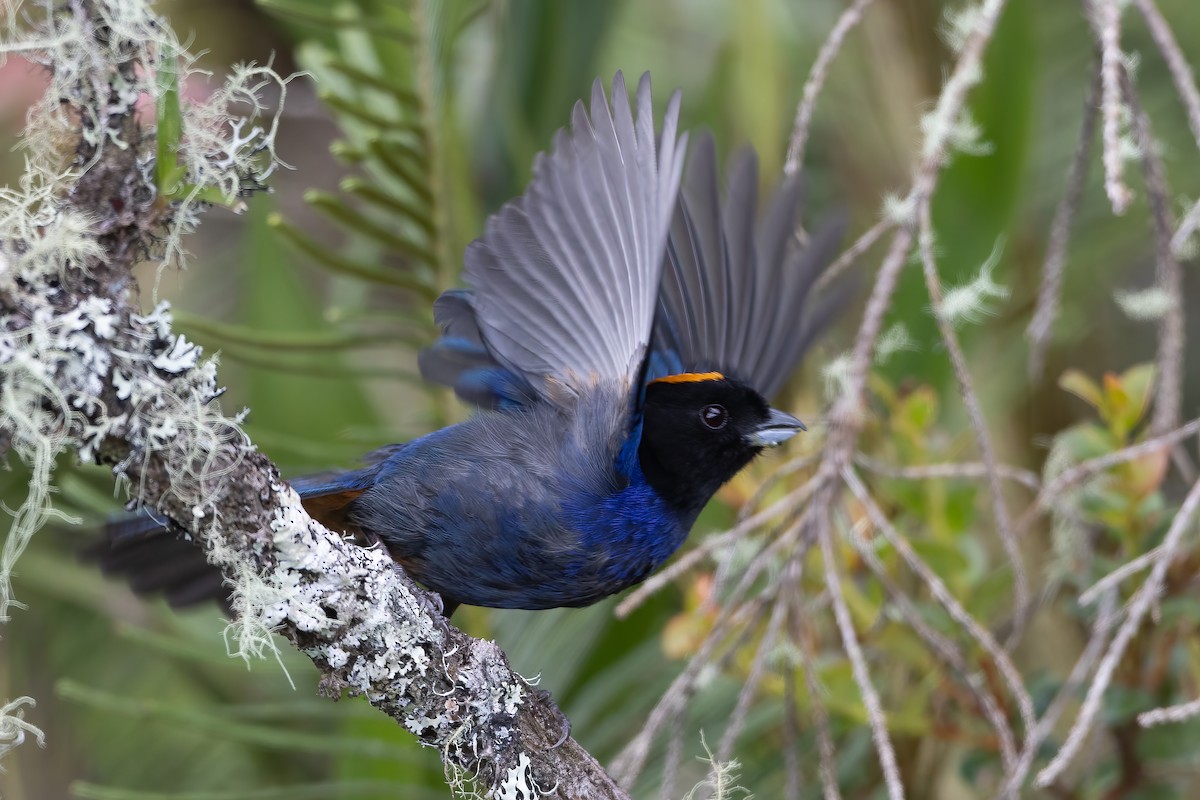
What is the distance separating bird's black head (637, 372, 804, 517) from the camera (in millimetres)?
2168

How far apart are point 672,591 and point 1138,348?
1.81 meters

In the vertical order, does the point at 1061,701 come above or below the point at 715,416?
below

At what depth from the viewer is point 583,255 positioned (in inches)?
76.7

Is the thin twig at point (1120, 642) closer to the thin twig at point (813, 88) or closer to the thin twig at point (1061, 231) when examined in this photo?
the thin twig at point (1061, 231)

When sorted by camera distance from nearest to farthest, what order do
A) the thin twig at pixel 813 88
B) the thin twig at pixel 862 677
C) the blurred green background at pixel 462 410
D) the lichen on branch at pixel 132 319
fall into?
the lichen on branch at pixel 132 319
the thin twig at pixel 862 677
the thin twig at pixel 813 88
the blurred green background at pixel 462 410

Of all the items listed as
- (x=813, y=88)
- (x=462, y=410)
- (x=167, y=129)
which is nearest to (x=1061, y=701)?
(x=813, y=88)

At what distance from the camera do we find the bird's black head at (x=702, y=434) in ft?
7.11

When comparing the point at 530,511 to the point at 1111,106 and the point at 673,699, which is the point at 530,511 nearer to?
the point at 673,699

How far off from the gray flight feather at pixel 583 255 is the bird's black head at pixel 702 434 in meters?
0.20

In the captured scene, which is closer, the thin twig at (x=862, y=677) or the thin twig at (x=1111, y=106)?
the thin twig at (x=1111, y=106)

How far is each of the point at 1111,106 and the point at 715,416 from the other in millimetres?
887

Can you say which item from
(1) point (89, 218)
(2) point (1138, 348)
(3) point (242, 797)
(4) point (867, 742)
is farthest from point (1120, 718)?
(2) point (1138, 348)

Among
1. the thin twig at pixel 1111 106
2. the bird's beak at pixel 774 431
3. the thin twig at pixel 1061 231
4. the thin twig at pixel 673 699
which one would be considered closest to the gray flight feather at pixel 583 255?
the bird's beak at pixel 774 431

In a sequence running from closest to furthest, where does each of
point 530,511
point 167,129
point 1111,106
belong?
point 167,129
point 1111,106
point 530,511
